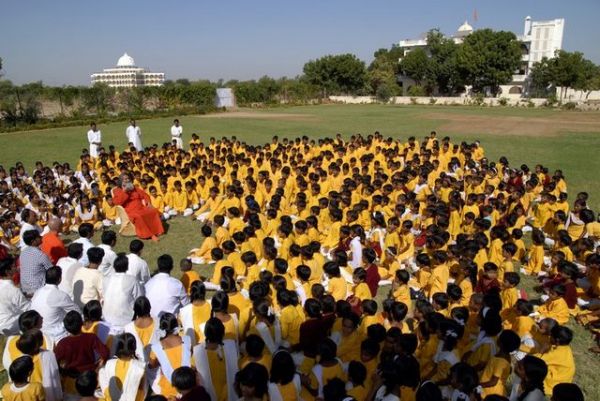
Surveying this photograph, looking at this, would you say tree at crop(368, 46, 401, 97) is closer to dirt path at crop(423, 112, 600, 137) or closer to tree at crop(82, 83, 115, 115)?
dirt path at crop(423, 112, 600, 137)

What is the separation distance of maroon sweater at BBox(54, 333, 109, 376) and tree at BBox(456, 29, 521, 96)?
64251 mm

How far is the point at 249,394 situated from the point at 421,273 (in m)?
3.74

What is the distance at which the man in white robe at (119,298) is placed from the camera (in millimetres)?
4895

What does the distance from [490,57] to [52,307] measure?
64.5m

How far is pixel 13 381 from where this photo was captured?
3.24 meters

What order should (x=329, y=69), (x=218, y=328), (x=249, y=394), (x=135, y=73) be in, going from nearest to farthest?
(x=249, y=394), (x=218, y=328), (x=329, y=69), (x=135, y=73)

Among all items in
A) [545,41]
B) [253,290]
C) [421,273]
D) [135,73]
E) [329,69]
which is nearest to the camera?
[253,290]

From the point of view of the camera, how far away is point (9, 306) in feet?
16.0

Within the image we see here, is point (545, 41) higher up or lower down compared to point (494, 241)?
higher up

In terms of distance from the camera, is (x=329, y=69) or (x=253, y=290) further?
(x=329, y=69)

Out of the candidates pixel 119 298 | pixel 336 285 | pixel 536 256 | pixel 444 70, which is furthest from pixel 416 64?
pixel 119 298

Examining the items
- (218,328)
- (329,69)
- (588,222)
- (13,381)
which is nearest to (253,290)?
(218,328)

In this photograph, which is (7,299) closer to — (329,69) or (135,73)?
(329,69)

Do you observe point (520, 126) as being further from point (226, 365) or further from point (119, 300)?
point (226, 365)
